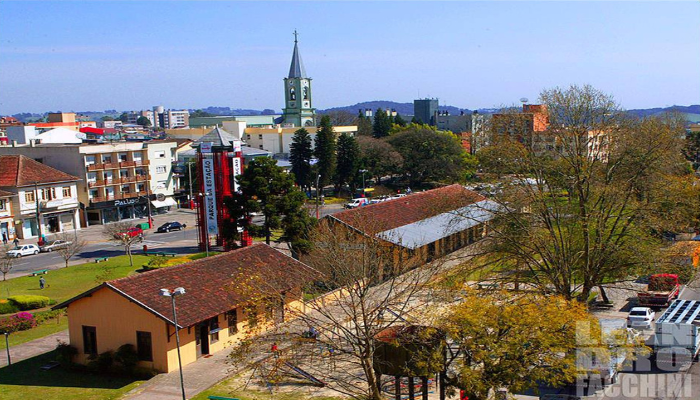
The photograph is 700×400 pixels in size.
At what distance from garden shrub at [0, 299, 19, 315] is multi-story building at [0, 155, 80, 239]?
1914 centimetres

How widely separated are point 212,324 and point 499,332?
11.4 m

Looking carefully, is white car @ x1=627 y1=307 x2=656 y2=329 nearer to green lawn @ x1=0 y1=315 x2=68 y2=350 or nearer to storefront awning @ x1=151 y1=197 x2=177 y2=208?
green lawn @ x1=0 y1=315 x2=68 y2=350

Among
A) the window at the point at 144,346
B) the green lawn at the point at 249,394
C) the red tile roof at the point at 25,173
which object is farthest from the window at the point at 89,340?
the red tile roof at the point at 25,173

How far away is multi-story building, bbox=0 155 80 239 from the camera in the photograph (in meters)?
45.5

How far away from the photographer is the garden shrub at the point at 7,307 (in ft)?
91.1

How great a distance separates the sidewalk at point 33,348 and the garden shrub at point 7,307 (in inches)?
160

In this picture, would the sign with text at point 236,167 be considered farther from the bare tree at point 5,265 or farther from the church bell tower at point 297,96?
the church bell tower at point 297,96

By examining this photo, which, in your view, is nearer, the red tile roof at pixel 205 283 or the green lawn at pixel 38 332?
the red tile roof at pixel 205 283

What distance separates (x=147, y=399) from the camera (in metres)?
18.4

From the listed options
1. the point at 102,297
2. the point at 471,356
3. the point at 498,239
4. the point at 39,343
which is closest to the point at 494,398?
the point at 471,356

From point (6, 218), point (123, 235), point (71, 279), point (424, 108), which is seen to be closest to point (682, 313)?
point (71, 279)

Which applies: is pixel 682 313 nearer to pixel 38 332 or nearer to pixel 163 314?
pixel 163 314

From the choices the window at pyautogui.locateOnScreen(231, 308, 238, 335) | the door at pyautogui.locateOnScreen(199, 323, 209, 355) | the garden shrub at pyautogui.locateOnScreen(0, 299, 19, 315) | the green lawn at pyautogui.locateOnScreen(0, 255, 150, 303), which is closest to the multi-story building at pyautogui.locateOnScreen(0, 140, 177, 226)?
the green lawn at pyautogui.locateOnScreen(0, 255, 150, 303)

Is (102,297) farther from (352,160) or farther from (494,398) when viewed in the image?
(352,160)
